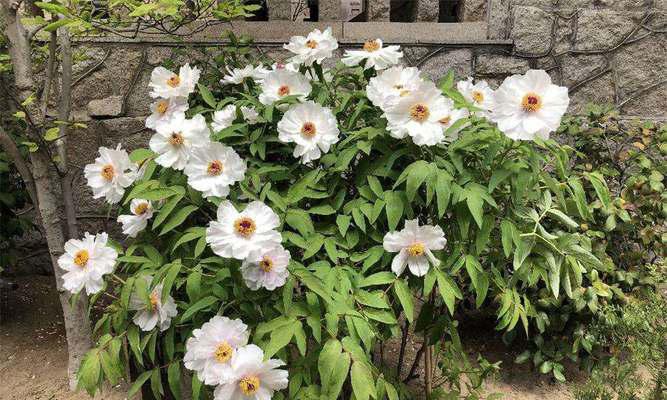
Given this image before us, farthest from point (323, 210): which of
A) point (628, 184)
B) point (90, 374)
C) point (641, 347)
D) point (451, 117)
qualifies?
point (628, 184)

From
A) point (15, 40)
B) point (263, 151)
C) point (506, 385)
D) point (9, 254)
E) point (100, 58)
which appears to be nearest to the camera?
point (263, 151)

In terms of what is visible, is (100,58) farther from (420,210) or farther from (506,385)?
(506,385)

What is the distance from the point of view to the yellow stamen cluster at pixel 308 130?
142 cm

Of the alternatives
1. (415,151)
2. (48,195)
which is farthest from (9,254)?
(415,151)

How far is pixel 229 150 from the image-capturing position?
1.36m

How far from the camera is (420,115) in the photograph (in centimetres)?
133

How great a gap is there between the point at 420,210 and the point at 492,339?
137 centimetres

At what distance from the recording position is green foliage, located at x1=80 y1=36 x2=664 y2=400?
1308mm

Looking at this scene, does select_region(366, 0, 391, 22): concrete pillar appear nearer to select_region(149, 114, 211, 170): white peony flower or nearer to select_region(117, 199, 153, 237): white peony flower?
select_region(149, 114, 211, 170): white peony flower

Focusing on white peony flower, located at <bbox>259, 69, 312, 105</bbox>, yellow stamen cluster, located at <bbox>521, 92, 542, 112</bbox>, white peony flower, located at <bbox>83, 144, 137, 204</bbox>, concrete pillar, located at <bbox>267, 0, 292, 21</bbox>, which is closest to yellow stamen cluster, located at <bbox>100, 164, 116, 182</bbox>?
white peony flower, located at <bbox>83, 144, 137, 204</bbox>

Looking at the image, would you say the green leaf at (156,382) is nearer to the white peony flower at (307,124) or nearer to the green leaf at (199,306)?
the green leaf at (199,306)

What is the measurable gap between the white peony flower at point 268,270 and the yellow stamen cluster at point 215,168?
267mm

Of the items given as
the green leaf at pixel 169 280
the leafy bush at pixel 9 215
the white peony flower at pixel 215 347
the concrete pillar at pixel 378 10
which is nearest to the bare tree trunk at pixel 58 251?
the leafy bush at pixel 9 215

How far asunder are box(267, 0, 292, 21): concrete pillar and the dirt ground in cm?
185
